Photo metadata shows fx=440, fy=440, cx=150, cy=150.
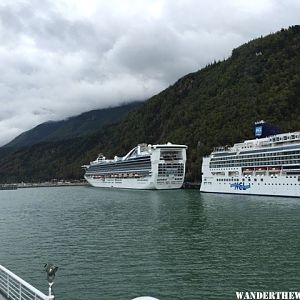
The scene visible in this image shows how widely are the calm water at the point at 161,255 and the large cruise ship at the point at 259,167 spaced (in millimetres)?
31257

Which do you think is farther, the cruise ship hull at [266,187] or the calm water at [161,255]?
the cruise ship hull at [266,187]

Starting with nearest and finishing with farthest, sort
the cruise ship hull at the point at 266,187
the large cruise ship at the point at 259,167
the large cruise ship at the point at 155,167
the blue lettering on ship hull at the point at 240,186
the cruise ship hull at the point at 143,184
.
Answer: the cruise ship hull at the point at 266,187 → the large cruise ship at the point at 259,167 → the blue lettering on ship hull at the point at 240,186 → the cruise ship hull at the point at 143,184 → the large cruise ship at the point at 155,167

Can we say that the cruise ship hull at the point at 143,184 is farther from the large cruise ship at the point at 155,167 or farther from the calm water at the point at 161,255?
the calm water at the point at 161,255

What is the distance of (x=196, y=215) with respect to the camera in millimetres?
53719

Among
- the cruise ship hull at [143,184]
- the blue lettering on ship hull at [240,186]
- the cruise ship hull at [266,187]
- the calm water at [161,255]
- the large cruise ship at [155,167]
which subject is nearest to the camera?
the calm water at [161,255]

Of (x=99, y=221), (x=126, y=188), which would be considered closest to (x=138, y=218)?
(x=99, y=221)

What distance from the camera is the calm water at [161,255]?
22.1 m

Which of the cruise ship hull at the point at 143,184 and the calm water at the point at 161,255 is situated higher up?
the cruise ship hull at the point at 143,184

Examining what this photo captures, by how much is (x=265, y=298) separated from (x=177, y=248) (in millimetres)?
12902

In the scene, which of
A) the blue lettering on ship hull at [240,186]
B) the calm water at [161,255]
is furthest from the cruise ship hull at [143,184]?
the calm water at [161,255]

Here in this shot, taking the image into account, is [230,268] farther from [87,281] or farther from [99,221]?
[99,221]

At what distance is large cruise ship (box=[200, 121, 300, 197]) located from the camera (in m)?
80.1

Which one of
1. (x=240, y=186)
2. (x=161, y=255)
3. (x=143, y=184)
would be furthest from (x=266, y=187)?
(x=161, y=255)

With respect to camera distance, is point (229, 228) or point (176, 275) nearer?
point (176, 275)
